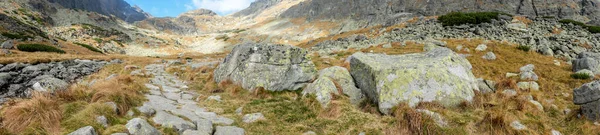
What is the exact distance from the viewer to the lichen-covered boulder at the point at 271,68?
1284 centimetres

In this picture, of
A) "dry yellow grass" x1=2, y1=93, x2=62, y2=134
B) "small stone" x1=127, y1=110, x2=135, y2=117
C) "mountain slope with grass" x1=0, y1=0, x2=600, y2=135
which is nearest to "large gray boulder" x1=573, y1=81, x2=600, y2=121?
"mountain slope with grass" x1=0, y1=0, x2=600, y2=135

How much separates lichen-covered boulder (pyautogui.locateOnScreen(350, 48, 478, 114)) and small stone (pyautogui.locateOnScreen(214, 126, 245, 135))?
4360 millimetres

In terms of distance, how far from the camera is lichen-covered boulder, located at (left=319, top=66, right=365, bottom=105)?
430 inches

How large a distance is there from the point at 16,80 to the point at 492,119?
2442 cm

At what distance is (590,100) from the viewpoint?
7.45 metres

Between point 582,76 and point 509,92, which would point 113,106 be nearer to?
point 509,92

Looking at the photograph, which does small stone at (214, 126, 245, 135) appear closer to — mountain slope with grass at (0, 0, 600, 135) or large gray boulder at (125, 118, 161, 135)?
mountain slope with grass at (0, 0, 600, 135)

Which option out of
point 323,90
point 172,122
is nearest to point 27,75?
point 172,122

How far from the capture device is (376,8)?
87.1 metres

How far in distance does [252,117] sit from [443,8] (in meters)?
70.2

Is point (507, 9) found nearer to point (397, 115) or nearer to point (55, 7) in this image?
point (397, 115)

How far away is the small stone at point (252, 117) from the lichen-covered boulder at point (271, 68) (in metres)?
3.29

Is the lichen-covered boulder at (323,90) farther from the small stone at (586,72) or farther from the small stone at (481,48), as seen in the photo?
the small stone at (481,48)

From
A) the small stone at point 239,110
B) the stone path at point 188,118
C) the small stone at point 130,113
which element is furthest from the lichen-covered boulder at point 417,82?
the small stone at point 130,113
